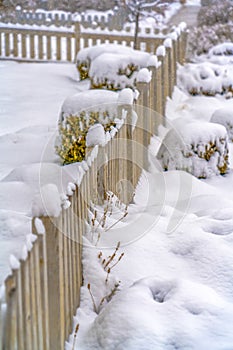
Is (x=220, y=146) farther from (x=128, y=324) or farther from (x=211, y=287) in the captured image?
(x=128, y=324)

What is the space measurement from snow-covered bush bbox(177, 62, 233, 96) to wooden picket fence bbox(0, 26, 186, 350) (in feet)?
22.2

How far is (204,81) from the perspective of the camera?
42.0 ft

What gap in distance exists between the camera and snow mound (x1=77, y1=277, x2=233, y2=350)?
359 cm

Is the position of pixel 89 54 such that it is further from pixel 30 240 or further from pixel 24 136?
pixel 30 240

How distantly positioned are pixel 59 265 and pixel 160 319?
2.65 feet

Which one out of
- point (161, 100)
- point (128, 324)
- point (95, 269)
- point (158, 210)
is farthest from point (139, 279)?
point (161, 100)

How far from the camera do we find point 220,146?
761cm

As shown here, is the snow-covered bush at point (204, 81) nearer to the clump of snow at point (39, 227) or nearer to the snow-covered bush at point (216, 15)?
the snow-covered bush at point (216, 15)

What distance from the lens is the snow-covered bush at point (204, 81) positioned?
12688 millimetres

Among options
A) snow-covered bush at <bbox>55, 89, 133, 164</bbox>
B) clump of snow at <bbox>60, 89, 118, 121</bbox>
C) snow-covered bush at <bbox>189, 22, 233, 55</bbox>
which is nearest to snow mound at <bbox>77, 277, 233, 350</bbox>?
snow-covered bush at <bbox>55, 89, 133, 164</bbox>

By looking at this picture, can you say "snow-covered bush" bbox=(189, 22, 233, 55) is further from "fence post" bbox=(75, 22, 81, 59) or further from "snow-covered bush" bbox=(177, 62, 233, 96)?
"snow-covered bush" bbox=(177, 62, 233, 96)

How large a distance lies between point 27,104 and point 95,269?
772cm

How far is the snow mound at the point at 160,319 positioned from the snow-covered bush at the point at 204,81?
29.2ft

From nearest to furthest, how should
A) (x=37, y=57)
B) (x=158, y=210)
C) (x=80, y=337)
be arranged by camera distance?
(x=80, y=337)
(x=158, y=210)
(x=37, y=57)
